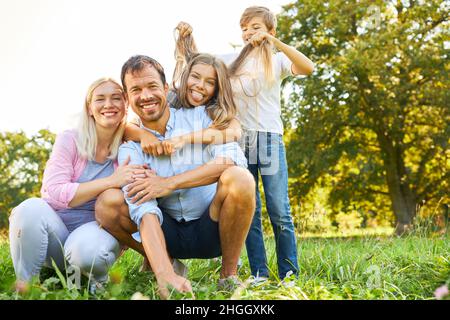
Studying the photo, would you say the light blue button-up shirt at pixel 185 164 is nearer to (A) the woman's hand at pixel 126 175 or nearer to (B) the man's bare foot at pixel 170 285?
(A) the woman's hand at pixel 126 175

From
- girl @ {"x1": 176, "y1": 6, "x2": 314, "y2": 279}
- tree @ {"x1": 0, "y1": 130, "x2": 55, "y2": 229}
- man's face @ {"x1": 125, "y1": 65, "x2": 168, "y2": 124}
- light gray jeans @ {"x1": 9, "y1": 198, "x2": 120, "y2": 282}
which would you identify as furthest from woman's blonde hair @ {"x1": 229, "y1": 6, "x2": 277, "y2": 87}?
tree @ {"x1": 0, "y1": 130, "x2": 55, "y2": 229}

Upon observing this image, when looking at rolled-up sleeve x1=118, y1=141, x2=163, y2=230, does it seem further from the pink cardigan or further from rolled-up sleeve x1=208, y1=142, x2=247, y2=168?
rolled-up sleeve x1=208, y1=142, x2=247, y2=168

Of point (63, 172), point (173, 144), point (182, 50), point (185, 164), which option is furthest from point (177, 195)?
point (182, 50)

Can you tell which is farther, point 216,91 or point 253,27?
point 253,27

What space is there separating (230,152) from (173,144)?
304mm

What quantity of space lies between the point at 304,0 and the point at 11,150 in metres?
14.6

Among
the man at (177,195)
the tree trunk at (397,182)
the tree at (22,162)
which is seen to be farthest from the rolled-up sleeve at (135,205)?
the tree at (22,162)

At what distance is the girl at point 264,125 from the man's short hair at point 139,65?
70 centimetres

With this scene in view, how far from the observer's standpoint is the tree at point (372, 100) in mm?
11531

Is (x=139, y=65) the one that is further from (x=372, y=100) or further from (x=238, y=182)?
(x=372, y=100)

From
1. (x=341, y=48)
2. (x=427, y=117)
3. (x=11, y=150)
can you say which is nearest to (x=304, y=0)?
(x=341, y=48)

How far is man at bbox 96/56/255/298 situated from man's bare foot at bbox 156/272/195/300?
2.2 inches

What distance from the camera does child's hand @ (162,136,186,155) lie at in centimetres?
274

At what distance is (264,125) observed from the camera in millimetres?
3436
